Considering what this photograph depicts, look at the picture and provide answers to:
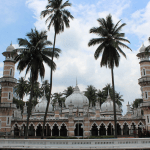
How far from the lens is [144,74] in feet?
137

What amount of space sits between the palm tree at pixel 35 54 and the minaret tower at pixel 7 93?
44.0 ft

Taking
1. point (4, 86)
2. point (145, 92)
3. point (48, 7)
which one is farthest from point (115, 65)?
point (4, 86)

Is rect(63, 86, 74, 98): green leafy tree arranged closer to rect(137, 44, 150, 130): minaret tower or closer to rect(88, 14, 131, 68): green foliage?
rect(137, 44, 150, 130): minaret tower

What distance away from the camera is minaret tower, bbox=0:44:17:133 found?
38.5 meters

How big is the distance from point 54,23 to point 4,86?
21.2m

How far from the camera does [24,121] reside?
43469 millimetres

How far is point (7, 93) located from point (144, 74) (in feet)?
94.0

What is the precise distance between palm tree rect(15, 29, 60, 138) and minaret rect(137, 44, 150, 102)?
891 inches

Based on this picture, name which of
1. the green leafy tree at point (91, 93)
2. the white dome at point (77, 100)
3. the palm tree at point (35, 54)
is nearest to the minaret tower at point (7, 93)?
the palm tree at point (35, 54)

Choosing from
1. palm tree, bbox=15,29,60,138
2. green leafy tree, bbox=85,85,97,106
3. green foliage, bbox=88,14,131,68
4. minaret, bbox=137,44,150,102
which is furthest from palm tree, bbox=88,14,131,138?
green leafy tree, bbox=85,85,97,106

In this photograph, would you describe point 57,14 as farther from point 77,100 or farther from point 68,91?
point 68,91

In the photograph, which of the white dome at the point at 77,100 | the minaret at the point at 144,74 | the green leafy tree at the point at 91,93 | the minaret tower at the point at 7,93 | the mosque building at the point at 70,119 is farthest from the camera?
the green leafy tree at the point at 91,93

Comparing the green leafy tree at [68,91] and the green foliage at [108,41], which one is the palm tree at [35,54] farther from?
the green leafy tree at [68,91]

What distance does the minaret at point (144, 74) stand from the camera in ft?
131
